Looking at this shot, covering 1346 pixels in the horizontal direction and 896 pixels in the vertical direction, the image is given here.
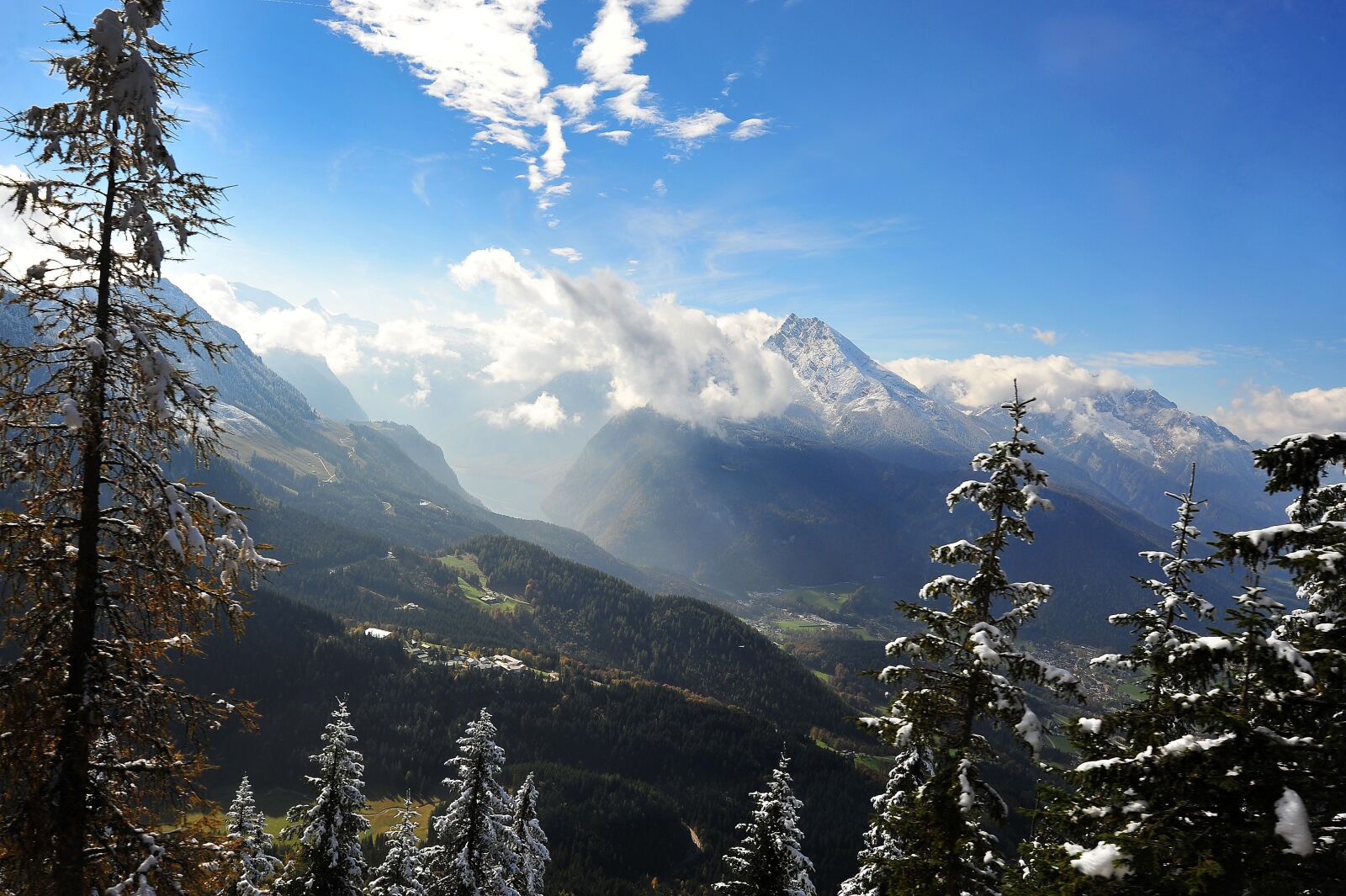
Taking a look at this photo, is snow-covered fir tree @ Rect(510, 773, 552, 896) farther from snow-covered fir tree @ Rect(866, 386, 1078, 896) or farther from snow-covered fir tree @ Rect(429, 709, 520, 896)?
snow-covered fir tree @ Rect(866, 386, 1078, 896)

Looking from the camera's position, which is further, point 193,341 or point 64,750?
point 193,341

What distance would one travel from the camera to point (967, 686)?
1578 cm

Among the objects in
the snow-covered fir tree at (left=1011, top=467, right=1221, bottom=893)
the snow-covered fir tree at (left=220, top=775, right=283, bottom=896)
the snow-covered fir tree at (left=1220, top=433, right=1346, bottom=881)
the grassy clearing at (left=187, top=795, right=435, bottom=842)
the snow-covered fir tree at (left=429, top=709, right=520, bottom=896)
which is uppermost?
→ the snow-covered fir tree at (left=1220, top=433, right=1346, bottom=881)

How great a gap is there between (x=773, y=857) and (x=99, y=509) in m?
26.1

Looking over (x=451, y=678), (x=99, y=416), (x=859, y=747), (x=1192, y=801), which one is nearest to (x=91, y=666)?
(x=99, y=416)

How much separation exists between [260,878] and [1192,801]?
38448 mm

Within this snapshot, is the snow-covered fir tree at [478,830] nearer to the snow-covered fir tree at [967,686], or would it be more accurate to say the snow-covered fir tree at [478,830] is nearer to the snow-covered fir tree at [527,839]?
the snow-covered fir tree at [527,839]

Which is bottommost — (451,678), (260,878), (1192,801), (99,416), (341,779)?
(451,678)

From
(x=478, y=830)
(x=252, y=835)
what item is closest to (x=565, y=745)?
(x=252, y=835)

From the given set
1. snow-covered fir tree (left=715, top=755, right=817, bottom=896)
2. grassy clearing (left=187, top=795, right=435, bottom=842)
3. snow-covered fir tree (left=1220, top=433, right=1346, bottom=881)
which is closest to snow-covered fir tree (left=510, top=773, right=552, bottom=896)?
snow-covered fir tree (left=715, top=755, right=817, bottom=896)

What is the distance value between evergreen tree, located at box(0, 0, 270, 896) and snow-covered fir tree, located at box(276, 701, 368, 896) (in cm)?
2008

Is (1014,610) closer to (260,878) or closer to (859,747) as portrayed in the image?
(260,878)

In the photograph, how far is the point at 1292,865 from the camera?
9070 mm

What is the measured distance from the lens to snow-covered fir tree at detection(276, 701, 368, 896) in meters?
27.8
